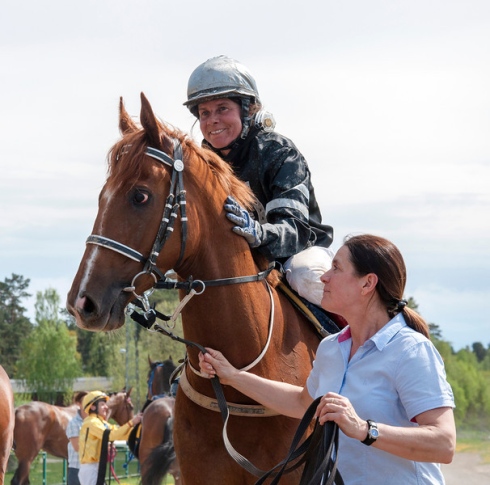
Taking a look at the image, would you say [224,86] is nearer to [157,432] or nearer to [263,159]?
[263,159]

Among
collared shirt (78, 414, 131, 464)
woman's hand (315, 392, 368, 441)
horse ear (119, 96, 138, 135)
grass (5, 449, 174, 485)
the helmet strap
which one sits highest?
the helmet strap

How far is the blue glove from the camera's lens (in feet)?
15.7

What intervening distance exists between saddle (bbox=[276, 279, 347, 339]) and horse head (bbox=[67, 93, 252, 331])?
549 millimetres

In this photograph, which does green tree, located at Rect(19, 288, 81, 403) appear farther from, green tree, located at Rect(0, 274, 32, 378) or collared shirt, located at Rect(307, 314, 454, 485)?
collared shirt, located at Rect(307, 314, 454, 485)

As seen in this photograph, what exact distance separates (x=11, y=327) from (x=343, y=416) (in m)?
59.7

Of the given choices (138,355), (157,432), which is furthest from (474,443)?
(138,355)

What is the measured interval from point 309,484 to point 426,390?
557mm

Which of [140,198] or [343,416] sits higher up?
[140,198]

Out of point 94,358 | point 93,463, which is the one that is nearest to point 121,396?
point 93,463

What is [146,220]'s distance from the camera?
4410 millimetres

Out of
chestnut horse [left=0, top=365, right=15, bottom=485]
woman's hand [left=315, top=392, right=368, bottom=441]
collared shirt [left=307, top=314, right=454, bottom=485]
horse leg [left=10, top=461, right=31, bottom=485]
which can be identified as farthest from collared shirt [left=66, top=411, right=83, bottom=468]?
woman's hand [left=315, top=392, right=368, bottom=441]

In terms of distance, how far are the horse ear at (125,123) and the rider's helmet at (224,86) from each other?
25.1 inches

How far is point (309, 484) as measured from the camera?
11.3 feet

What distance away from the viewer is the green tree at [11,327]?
2378 inches
